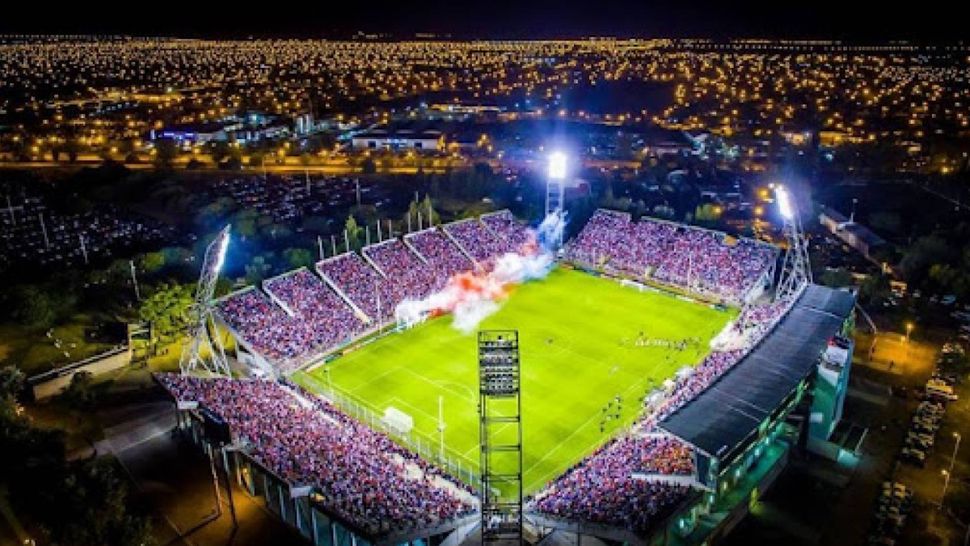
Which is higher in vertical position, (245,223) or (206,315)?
(206,315)

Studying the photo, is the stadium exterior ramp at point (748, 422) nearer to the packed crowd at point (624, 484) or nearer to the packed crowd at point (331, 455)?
the packed crowd at point (624, 484)

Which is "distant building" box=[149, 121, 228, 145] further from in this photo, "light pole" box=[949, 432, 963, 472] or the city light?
"light pole" box=[949, 432, 963, 472]

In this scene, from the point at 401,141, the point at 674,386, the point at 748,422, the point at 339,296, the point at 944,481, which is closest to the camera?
the point at 748,422

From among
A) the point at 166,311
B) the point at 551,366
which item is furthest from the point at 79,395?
the point at 551,366

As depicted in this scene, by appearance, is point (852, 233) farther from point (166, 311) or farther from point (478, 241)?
point (166, 311)

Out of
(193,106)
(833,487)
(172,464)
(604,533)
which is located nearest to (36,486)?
(172,464)

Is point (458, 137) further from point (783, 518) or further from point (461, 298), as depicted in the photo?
point (783, 518)

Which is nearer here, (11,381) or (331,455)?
(331,455)
